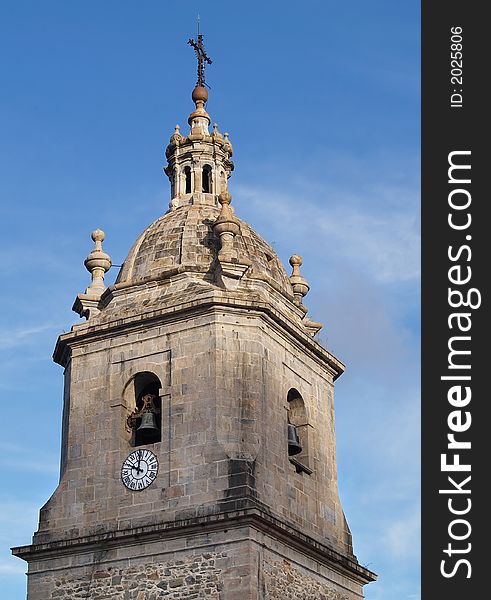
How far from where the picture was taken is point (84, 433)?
25.5 m

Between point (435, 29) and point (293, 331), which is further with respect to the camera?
point (293, 331)

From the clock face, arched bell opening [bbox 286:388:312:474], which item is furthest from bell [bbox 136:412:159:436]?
arched bell opening [bbox 286:388:312:474]

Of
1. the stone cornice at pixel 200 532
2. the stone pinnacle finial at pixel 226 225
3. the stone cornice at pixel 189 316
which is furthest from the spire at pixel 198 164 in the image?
the stone cornice at pixel 200 532

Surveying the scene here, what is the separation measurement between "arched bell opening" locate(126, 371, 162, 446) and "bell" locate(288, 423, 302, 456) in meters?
2.56

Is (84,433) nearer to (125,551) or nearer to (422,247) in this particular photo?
(125,551)

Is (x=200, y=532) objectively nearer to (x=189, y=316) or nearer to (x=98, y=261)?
(x=189, y=316)

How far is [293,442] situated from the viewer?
25.6 m

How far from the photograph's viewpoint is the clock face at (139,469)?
24328mm

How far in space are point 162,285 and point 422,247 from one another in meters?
8.12

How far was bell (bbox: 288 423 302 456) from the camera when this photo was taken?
1009 inches

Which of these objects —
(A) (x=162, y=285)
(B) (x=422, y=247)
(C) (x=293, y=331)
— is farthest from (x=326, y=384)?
(B) (x=422, y=247)

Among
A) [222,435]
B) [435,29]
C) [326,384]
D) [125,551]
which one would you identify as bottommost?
[125,551]

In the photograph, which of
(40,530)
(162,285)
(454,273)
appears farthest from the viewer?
(162,285)

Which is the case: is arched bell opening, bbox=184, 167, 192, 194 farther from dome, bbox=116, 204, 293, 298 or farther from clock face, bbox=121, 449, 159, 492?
clock face, bbox=121, 449, 159, 492
